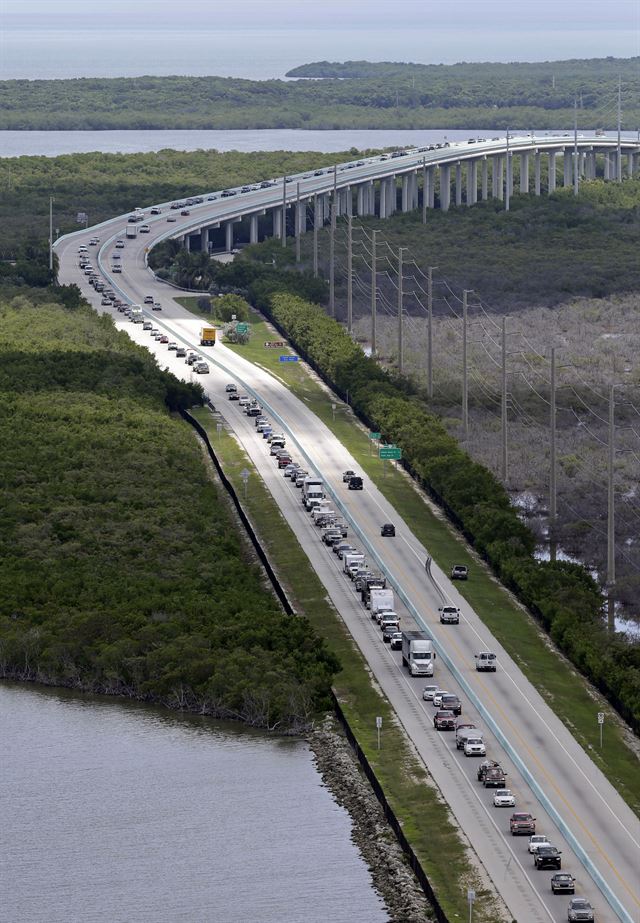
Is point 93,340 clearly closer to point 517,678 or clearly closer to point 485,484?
point 485,484

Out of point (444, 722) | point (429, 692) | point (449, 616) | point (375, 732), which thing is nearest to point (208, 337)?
point (449, 616)

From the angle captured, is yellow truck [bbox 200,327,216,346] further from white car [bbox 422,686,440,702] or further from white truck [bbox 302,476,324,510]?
white car [bbox 422,686,440,702]

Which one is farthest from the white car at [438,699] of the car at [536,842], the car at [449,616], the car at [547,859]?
the car at [547,859]

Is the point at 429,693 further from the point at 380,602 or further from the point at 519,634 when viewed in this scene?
the point at 380,602

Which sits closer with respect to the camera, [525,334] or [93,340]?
[93,340]

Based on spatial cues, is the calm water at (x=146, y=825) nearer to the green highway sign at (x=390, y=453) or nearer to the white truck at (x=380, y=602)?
the white truck at (x=380, y=602)

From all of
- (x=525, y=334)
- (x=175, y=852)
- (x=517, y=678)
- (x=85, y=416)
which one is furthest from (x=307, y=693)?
(x=525, y=334)
